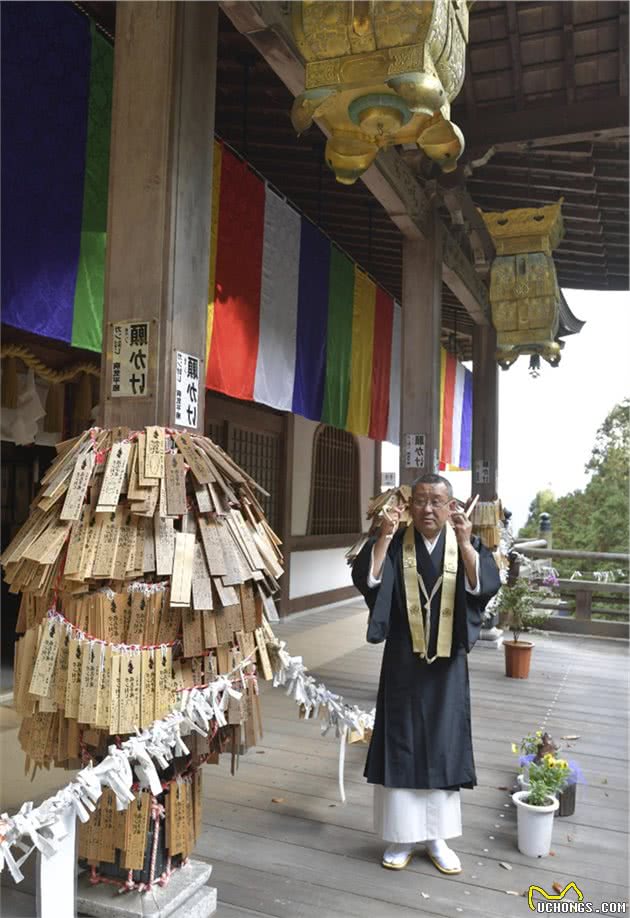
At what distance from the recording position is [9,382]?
5.93 metres

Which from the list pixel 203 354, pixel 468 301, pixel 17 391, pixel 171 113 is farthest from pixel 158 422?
pixel 468 301

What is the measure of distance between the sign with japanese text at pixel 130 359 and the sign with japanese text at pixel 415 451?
3759 mm

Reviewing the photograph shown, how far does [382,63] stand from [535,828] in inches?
136

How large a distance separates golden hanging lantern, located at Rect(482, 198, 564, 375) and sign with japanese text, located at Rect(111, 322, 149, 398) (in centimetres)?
532

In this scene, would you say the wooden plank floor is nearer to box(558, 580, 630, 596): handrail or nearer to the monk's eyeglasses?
the monk's eyeglasses

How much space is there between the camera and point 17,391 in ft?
19.7

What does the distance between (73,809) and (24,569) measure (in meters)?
0.84

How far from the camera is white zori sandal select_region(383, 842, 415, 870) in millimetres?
3191

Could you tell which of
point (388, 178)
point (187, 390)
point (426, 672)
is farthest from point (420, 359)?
point (187, 390)

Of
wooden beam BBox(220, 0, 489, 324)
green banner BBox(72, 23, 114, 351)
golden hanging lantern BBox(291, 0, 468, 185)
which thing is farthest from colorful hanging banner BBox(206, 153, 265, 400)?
golden hanging lantern BBox(291, 0, 468, 185)

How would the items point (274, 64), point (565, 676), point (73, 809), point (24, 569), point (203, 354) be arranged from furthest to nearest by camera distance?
point (565, 676) → point (274, 64) → point (203, 354) → point (24, 569) → point (73, 809)

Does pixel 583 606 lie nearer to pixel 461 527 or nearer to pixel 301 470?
pixel 301 470

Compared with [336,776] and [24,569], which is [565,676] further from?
[24,569]

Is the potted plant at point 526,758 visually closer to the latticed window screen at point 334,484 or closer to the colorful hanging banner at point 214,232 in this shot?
the colorful hanging banner at point 214,232
